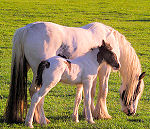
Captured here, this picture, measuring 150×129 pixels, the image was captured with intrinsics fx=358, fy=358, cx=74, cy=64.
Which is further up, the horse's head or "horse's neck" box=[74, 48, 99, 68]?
"horse's neck" box=[74, 48, 99, 68]

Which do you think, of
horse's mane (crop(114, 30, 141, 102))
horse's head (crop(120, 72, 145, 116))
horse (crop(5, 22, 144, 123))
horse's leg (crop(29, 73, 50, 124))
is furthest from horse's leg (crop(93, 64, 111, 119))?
horse's leg (crop(29, 73, 50, 124))

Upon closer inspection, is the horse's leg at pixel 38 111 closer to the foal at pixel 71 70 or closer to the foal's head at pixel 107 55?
the foal at pixel 71 70

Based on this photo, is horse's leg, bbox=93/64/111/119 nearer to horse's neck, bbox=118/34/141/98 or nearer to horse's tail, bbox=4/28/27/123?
horse's neck, bbox=118/34/141/98

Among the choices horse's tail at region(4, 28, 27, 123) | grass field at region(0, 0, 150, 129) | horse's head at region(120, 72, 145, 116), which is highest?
horse's tail at region(4, 28, 27, 123)

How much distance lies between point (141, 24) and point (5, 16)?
920 cm

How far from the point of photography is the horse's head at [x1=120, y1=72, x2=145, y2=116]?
324 inches

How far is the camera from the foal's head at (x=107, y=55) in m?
7.21

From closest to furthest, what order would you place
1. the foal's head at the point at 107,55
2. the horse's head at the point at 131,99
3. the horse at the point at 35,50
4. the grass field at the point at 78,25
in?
the horse at the point at 35,50
the foal's head at the point at 107,55
the grass field at the point at 78,25
the horse's head at the point at 131,99

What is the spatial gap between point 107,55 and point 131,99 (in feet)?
5.18

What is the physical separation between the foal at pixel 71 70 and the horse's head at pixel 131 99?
1274mm

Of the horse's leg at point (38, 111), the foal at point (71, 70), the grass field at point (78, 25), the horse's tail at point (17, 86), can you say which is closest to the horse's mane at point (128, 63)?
the grass field at point (78, 25)

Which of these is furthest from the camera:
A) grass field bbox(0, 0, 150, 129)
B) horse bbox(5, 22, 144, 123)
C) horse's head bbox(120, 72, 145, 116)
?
horse's head bbox(120, 72, 145, 116)

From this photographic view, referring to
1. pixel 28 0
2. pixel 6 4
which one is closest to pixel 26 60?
pixel 6 4

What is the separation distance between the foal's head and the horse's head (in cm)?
126
